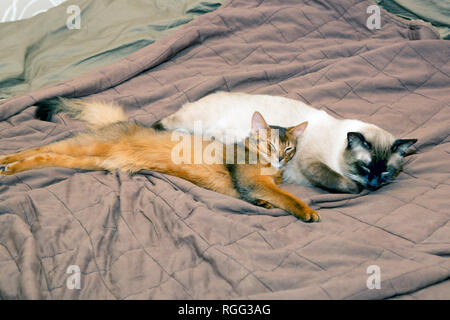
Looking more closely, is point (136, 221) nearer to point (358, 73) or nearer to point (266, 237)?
point (266, 237)

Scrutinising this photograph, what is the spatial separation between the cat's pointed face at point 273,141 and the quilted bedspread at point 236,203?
15cm

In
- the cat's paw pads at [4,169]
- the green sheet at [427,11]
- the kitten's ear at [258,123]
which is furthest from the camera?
the green sheet at [427,11]

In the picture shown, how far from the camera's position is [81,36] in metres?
2.11

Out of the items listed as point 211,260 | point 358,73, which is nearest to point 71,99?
point 211,260

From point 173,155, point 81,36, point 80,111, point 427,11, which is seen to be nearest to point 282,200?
point 173,155

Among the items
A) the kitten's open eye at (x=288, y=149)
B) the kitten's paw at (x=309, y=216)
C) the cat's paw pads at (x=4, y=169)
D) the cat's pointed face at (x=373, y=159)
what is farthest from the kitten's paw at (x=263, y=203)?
the cat's paw pads at (x=4, y=169)

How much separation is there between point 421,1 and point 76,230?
8.11 feet

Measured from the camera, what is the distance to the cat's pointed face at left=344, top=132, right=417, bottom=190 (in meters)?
1.32

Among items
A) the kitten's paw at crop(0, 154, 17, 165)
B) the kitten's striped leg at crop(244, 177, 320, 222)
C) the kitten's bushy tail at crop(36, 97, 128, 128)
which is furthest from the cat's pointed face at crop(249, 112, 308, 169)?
the kitten's paw at crop(0, 154, 17, 165)

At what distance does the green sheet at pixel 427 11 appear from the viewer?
6.93ft

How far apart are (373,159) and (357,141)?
94 mm

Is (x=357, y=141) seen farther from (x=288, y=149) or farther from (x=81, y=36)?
(x=81, y=36)

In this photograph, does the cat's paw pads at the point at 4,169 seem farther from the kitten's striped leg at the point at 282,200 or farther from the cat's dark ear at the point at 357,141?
the cat's dark ear at the point at 357,141

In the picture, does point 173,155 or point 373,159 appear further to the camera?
point 173,155
